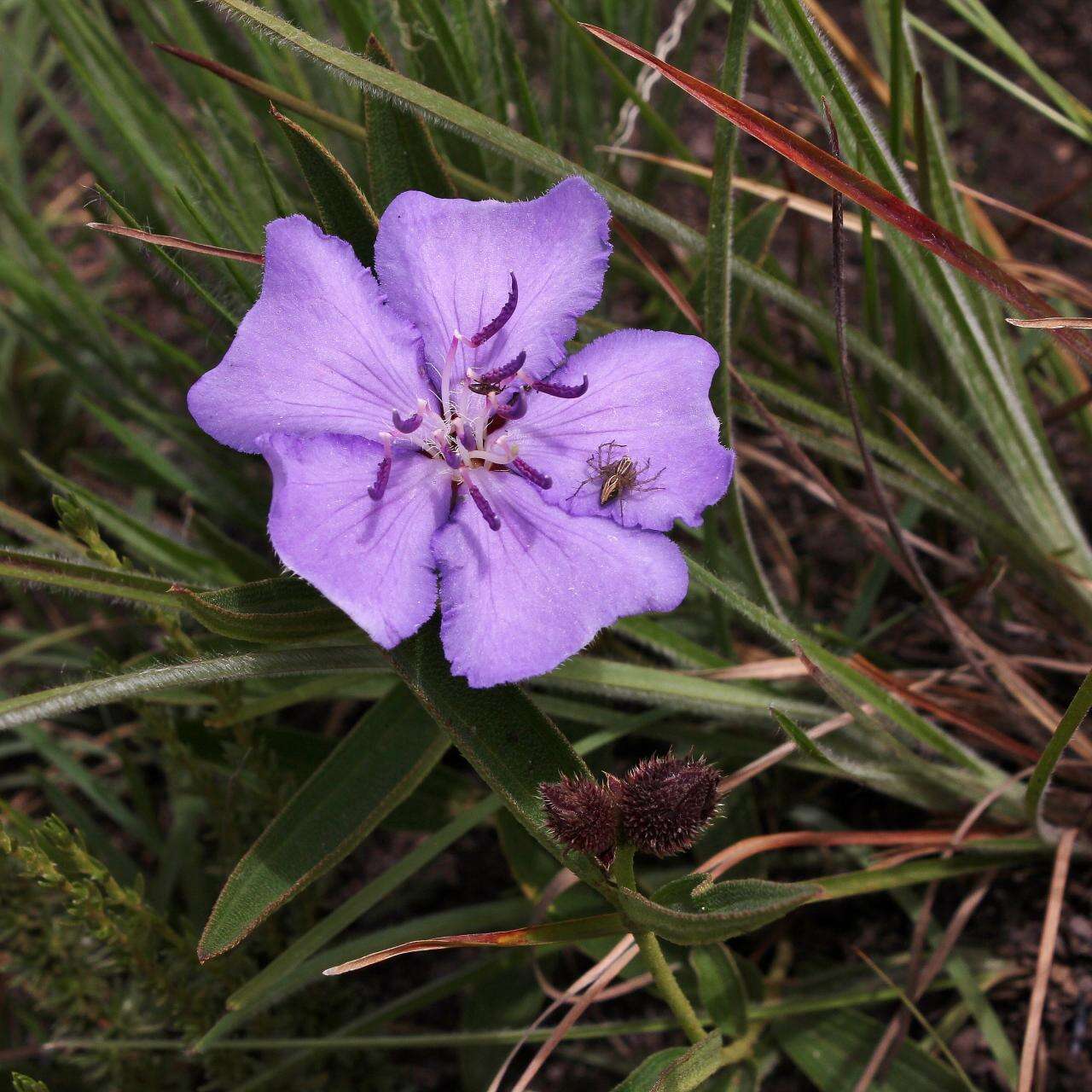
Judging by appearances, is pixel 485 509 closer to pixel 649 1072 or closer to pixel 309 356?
pixel 309 356

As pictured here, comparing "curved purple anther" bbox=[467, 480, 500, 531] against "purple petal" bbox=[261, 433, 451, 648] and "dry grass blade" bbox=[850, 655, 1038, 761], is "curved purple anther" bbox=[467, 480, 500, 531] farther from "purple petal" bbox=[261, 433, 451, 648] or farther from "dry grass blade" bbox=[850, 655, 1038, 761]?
"dry grass blade" bbox=[850, 655, 1038, 761]

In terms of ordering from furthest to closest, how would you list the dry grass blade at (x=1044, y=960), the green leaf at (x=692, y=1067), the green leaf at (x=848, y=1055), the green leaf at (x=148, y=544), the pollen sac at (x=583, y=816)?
the green leaf at (x=148, y=544) < the green leaf at (x=848, y=1055) < the dry grass blade at (x=1044, y=960) < the green leaf at (x=692, y=1067) < the pollen sac at (x=583, y=816)

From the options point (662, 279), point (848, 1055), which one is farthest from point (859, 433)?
point (848, 1055)

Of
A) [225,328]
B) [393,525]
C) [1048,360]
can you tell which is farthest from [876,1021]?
[225,328]

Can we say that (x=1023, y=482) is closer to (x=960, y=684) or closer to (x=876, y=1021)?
(x=960, y=684)

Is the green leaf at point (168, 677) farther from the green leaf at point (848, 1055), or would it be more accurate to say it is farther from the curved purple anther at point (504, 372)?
the green leaf at point (848, 1055)

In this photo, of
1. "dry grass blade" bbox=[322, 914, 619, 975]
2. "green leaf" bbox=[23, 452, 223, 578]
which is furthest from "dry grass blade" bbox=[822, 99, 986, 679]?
"green leaf" bbox=[23, 452, 223, 578]

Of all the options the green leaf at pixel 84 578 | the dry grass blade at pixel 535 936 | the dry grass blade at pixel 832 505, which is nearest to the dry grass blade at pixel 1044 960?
the dry grass blade at pixel 832 505
